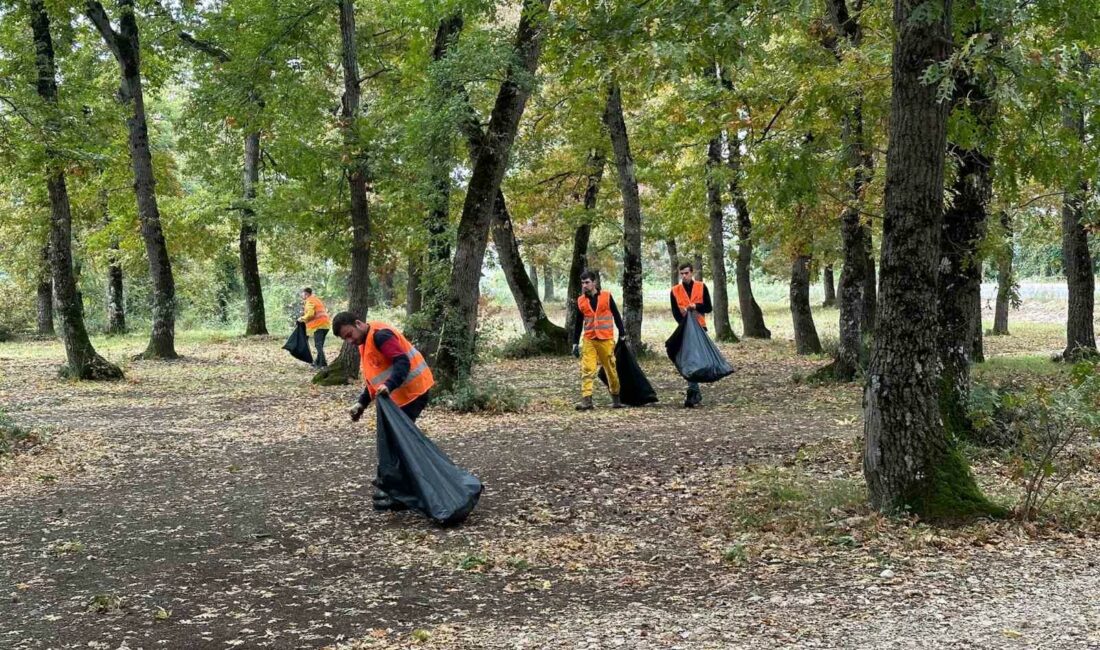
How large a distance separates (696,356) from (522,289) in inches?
362

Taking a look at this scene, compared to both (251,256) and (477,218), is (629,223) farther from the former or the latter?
(251,256)

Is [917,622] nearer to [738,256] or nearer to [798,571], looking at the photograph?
[798,571]

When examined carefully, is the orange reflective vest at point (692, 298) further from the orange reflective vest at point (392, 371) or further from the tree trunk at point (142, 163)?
the tree trunk at point (142, 163)

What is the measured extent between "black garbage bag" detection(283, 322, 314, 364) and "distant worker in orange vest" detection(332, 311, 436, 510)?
11.6 meters

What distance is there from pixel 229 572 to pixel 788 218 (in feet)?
30.0

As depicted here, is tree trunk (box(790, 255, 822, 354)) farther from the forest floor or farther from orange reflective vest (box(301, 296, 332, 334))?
orange reflective vest (box(301, 296, 332, 334))

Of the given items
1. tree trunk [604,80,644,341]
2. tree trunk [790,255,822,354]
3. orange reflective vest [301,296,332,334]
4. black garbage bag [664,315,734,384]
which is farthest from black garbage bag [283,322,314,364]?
tree trunk [790,255,822,354]

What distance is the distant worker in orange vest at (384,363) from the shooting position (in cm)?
709

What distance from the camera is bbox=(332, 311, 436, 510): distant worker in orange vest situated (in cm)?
709

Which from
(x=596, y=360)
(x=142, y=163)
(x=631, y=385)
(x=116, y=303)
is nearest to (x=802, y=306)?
(x=631, y=385)

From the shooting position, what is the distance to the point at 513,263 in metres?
20.7

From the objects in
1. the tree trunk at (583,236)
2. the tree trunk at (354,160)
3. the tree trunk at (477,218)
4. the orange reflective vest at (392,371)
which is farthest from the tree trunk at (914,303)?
the tree trunk at (583,236)

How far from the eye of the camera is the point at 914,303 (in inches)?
238

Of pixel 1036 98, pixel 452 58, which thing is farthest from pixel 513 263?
pixel 1036 98
